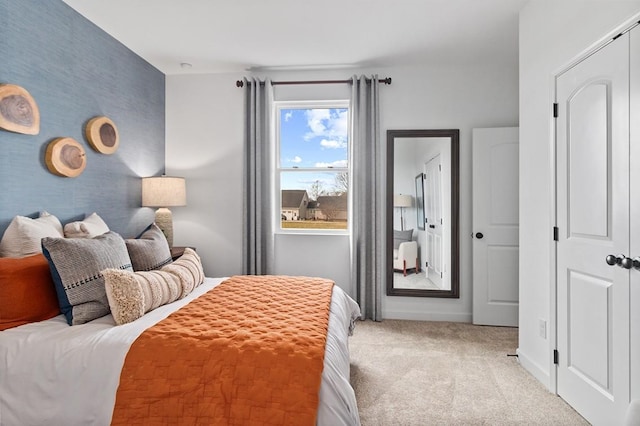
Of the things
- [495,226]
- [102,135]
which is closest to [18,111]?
[102,135]

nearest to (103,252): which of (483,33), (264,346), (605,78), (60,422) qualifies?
(60,422)

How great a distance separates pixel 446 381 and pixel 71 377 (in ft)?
7.25

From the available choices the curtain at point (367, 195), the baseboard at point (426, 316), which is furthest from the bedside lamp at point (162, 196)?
the baseboard at point (426, 316)

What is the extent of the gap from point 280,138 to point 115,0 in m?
1.92

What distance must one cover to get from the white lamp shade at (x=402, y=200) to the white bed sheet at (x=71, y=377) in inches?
93.4

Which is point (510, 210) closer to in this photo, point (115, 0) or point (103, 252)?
point (103, 252)

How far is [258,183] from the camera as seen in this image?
12.6 feet

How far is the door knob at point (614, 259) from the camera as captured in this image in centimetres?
179

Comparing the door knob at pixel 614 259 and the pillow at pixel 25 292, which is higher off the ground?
the door knob at pixel 614 259

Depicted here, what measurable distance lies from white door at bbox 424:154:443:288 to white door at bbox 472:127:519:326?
34 cm

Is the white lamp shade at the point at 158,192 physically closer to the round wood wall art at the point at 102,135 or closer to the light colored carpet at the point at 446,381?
the round wood wall art at the point at 102,135

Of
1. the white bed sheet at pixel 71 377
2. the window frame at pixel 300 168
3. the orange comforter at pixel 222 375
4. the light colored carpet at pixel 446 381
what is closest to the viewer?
the orange comforter at pixel 222 375

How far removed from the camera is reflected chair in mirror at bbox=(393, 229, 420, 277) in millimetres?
3826

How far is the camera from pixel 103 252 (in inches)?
78.4
